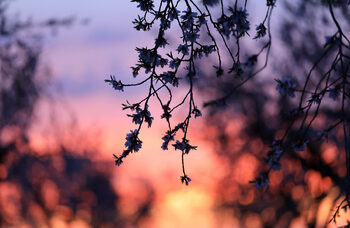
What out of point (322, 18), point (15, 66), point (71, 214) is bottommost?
point (322, 18)

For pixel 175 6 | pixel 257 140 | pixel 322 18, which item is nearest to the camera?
pixel 175 6

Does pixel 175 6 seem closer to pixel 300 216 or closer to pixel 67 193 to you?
pixel 300 216

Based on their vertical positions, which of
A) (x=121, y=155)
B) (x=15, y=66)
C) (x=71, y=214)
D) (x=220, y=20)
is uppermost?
(x=15, y=66)

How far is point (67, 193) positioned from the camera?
70.5 feet

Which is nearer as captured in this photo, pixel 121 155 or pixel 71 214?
pixel 121 155

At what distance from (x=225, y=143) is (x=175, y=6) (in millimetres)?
12819

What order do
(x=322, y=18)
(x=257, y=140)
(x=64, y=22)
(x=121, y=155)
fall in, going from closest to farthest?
(x=121, y=155), (x=64, y=22), (x=322, y=18), (x=257, y=140)

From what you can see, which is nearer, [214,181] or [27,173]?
[214,181]

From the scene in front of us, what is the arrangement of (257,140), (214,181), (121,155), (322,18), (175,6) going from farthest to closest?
(214,181) < (257,140) < (322,18) < (175,6) < (121,155)

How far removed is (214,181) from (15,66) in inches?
387

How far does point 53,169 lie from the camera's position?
2102cm

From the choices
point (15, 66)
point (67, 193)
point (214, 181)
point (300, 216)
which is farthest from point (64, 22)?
point (67, 193)

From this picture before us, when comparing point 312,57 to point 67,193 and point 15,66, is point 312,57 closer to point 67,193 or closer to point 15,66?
point 15,66

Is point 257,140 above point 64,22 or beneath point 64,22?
beneath
